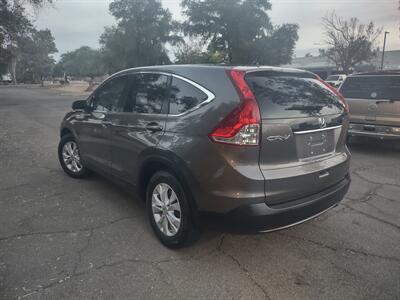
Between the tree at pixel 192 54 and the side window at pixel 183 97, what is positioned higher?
the tree at pixel 192 54

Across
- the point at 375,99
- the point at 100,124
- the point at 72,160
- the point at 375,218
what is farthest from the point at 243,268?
the point at 375,99

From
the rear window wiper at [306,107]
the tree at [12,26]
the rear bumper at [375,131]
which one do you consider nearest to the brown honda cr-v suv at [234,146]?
the rear window wiper at [306,107]

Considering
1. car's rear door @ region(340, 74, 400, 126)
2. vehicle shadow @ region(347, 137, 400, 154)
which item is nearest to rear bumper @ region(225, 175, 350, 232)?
car's rear door @ region(340, 74, 400, 126)

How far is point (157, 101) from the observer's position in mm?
3541

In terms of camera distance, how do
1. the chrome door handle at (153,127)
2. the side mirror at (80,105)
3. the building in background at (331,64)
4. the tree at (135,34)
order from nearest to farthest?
the chrome door handle at (153,127), the side mirror at (80,105), the tree at (135,34), the building in background at (331,64)

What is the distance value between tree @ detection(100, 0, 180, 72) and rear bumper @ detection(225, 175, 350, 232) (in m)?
46.4

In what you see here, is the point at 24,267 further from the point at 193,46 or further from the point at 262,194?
the point at 193,46

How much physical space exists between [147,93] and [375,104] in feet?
18.0

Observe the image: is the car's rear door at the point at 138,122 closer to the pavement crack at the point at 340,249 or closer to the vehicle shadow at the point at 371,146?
the pavement crack at the point at 340,249

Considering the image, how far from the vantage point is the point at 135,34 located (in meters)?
47.0

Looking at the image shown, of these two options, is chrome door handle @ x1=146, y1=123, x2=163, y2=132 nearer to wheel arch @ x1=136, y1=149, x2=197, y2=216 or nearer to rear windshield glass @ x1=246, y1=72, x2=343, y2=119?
wheel arch @ x1=136, y1=149, x2=197, y2=216

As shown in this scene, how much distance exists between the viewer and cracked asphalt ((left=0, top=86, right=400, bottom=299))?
9.18ft

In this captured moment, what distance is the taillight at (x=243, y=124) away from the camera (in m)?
2.77

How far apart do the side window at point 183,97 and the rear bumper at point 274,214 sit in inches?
40.6
